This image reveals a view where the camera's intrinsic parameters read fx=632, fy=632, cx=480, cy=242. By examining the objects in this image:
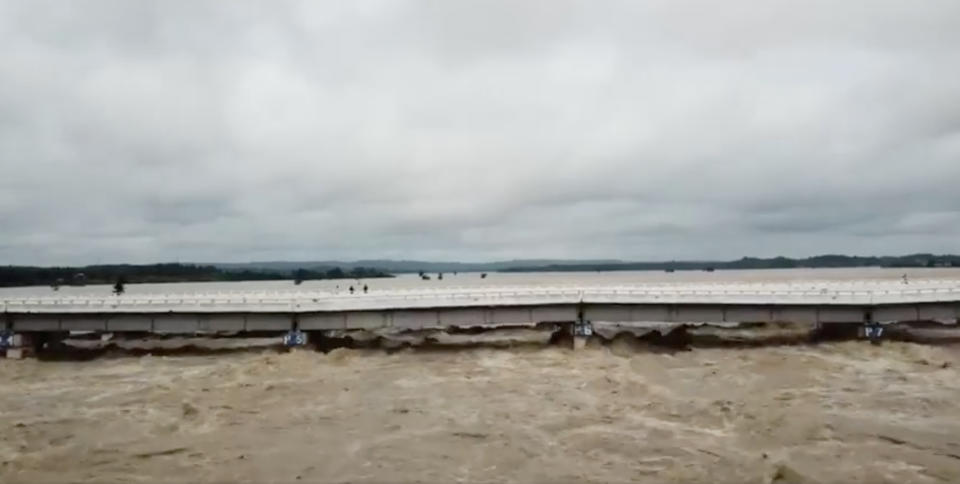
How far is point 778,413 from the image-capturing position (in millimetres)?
24875

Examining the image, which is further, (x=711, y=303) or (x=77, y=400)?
(x=711, y=303)

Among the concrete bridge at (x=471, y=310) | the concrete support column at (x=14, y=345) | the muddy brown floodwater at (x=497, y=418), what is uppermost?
the concrete bridge at (x=471, y=310)

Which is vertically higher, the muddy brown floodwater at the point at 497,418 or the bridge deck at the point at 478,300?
the bridge deck at the point at 478,300

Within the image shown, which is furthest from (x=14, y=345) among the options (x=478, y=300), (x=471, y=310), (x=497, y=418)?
(x=497, y=418)

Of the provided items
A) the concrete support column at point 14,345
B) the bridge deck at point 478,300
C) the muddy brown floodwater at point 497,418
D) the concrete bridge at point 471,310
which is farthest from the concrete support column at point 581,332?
the concrete support column at point 14,345

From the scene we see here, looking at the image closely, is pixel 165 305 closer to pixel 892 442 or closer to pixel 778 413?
pixel 778 413

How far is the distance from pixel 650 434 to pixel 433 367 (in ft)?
59.3

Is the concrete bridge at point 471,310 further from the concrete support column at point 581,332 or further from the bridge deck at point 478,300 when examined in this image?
the concrete support column at point 581,332

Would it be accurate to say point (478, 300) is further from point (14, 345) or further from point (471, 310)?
point (14, 345)

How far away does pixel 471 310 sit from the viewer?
46.1 metres

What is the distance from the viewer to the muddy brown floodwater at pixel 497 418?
62.3 feet

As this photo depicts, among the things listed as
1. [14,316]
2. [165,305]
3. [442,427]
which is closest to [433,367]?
[442,427]

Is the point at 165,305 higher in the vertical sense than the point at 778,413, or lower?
higher

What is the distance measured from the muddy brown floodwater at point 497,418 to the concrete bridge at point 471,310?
4.31 m
